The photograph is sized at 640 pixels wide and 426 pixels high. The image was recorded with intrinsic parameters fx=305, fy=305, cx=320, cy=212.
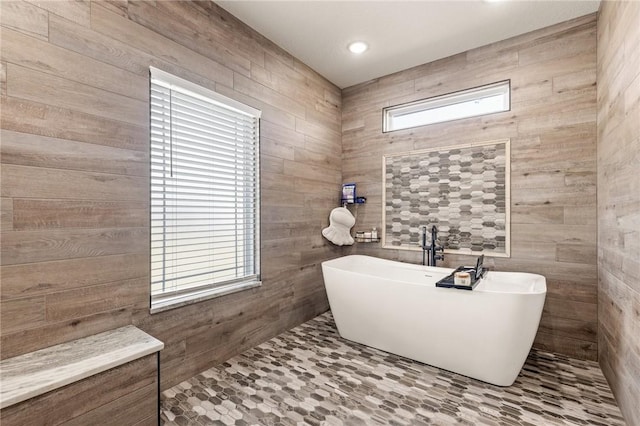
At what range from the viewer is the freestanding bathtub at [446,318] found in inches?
77.6

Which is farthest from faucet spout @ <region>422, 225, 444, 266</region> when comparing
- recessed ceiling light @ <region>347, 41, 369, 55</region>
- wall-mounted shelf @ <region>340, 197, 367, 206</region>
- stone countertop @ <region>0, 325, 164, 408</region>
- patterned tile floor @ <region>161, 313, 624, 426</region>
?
stone countertop @ <region>0, 325, 164, 408</region>

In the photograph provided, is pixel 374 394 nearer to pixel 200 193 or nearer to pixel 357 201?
pixel 200 193

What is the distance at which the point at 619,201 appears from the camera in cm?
189

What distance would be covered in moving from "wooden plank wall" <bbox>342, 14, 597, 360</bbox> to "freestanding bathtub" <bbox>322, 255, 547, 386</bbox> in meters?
0.38

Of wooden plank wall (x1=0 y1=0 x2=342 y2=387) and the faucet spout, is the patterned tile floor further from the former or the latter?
the faucet spout

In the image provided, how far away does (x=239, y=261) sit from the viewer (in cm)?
259

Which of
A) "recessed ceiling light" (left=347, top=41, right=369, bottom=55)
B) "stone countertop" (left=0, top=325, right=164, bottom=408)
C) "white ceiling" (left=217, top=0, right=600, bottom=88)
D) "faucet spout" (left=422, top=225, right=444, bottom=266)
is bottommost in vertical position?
"stone countertop" (left=0, top=325, right=164, bottom=408)

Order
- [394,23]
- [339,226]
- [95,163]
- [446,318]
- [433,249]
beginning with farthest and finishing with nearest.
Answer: [339,226] < [433,249] < [394,23] < [446,318] < [95,163]

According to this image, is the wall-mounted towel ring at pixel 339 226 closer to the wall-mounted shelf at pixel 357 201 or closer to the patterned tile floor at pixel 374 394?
the wall-mounted shelf at pixel 357 201

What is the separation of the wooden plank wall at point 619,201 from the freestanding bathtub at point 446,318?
40cm

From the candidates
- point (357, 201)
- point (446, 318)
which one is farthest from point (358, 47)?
point (446, 318)

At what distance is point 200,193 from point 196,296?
2.46 feet

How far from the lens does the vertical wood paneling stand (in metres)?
1.62

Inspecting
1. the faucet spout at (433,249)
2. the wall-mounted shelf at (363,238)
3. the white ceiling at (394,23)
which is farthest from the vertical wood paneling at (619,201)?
the wall-mounted shelf at (363,238)
